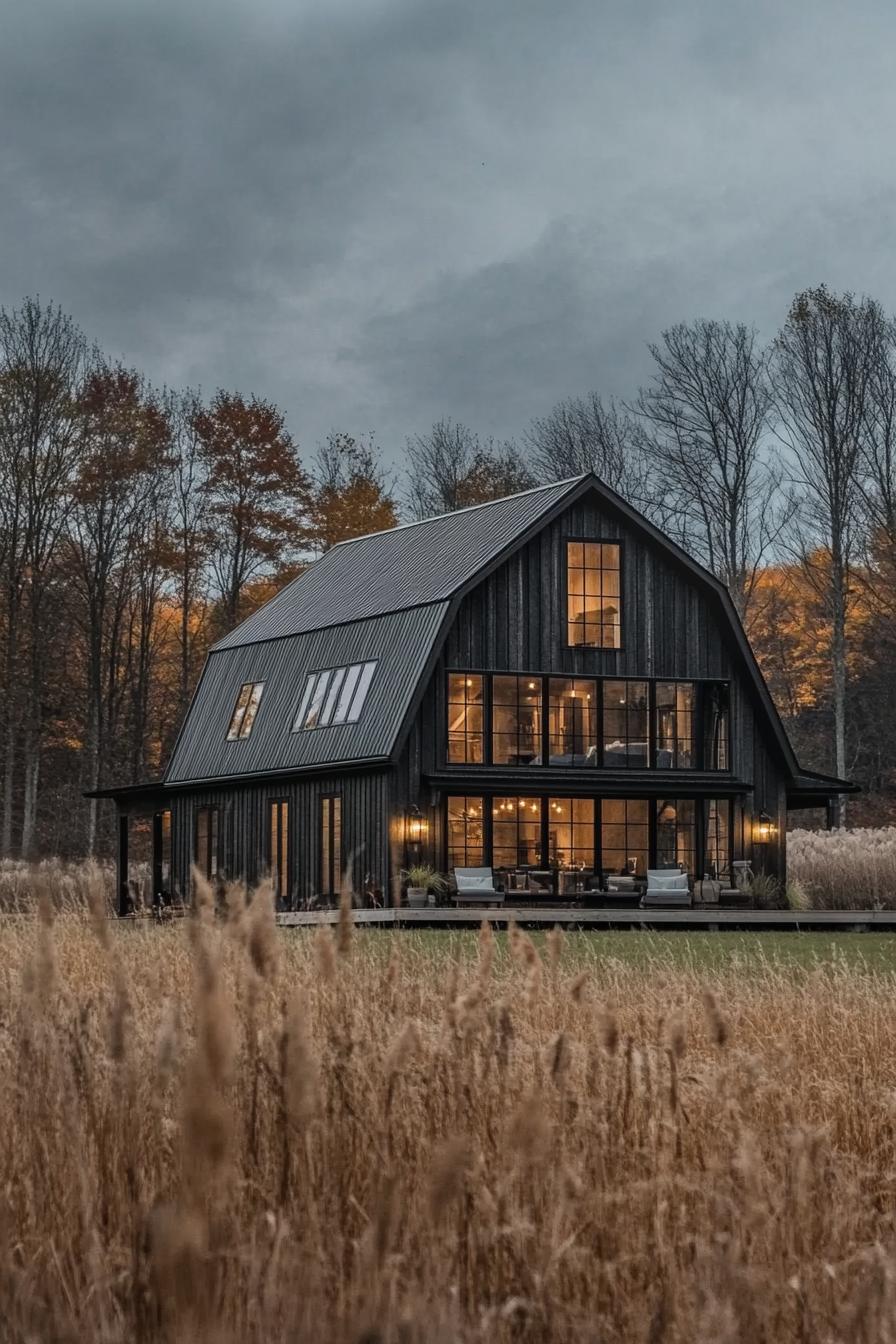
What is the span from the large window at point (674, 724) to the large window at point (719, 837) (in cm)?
94

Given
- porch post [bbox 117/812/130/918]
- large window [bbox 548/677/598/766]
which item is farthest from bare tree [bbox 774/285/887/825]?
porch post [bbox 117/812/130/918]

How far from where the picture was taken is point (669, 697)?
99.3ft

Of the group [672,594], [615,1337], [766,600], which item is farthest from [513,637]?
[615,1337]

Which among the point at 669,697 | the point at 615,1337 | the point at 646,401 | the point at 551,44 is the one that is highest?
the point at 551,44

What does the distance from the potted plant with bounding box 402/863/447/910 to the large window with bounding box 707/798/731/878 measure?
5091 millimetres

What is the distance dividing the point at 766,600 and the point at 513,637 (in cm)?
2082

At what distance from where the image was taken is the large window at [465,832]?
2867cm

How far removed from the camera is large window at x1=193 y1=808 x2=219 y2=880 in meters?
31.8

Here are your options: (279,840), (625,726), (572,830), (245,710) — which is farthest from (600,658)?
(245,710)

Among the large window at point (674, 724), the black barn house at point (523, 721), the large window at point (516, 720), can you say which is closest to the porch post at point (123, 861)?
the black barn house at point (523, 721)

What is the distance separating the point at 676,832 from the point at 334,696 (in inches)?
237

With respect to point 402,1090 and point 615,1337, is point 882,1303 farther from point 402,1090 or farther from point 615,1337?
point 402,1090

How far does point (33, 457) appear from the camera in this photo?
127ft

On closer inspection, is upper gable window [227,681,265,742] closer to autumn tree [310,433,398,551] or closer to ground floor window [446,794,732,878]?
ground floor window [446,794,732,878]
